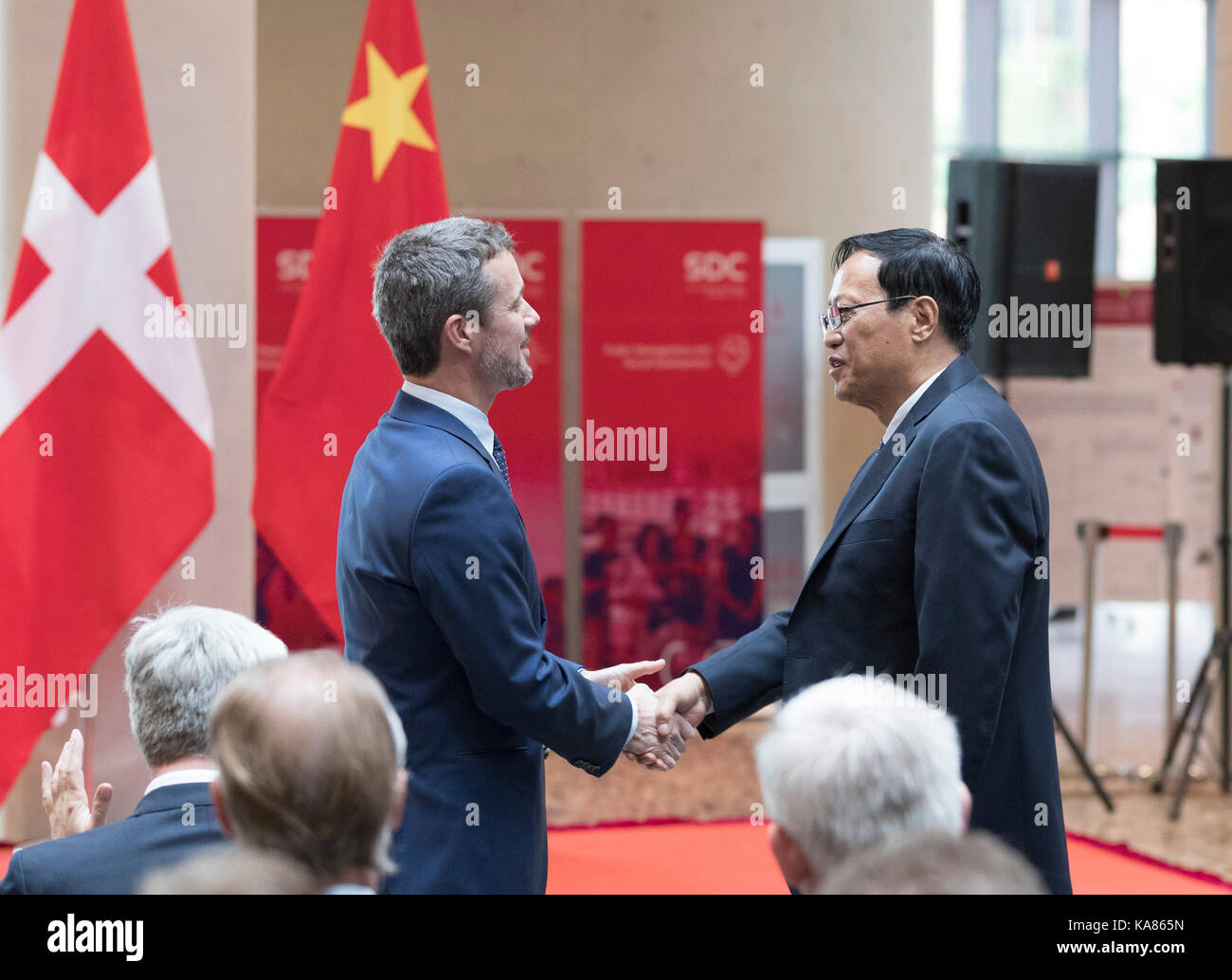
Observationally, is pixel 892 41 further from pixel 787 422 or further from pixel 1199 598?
pixel 1199 598

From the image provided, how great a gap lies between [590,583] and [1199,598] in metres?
3.74

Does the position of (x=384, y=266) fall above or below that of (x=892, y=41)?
below

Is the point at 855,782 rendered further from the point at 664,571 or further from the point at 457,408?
the point at 664,571

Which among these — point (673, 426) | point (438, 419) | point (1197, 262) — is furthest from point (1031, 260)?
point (438, 419)

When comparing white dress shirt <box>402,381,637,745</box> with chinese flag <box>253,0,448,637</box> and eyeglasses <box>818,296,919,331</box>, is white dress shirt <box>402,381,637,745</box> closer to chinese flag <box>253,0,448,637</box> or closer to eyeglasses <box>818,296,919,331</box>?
eyeglasses <box>818,296,919,331</box>

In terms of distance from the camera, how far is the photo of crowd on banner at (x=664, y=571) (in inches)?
253

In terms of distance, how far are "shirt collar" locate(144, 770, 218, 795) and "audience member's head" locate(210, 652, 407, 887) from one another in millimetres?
422

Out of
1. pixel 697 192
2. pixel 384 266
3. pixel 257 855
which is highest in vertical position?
pixel 697 192

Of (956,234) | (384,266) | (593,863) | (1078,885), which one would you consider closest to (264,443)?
(593,863)

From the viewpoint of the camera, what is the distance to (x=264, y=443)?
11.6 feet

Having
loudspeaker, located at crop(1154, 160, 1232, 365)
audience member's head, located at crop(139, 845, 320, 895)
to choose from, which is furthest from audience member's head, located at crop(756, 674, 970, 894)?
loudspeaker, located at crop(1154, 160, 1232, 365)

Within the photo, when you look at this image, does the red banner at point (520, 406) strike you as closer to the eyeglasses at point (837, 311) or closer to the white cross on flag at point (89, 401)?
the white cross on flag at point (89, 401)

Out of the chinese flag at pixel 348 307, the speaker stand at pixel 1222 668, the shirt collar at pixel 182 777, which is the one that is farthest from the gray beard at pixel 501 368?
the speaker stand at pixel 1222 668

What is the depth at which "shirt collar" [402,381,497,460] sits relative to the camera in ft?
6.11
